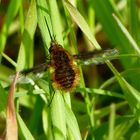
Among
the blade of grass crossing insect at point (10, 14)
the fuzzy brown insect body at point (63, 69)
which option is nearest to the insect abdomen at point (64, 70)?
the fuzzy brown insect body at point (63, 69)

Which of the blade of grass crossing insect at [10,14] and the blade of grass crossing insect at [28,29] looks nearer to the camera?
the blade of grass crossing insect at [28,29]

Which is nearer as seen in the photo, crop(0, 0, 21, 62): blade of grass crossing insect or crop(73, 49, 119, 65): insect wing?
crop(73, 49, 119, 65): insect wing

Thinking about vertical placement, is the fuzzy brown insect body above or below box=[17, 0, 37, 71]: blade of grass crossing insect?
below

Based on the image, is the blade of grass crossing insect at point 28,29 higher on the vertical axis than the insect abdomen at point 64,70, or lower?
higher

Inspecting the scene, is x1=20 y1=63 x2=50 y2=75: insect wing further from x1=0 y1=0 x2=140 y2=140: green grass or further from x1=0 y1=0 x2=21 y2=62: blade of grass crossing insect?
x1=0 y1=0 x2=21 y2=62: blade of grass crossing insect

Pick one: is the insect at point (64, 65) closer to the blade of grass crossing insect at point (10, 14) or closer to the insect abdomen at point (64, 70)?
the insect abdomen at point (64, 70)

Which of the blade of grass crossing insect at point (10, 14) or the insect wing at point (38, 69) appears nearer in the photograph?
the insect wing at point (38, 69)

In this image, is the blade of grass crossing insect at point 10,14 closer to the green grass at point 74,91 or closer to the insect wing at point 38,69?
the green grass at point 74,91

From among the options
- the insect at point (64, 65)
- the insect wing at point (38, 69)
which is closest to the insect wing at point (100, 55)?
the insect at point (64, 65)

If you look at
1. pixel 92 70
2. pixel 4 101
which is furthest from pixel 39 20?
pixel 92 70

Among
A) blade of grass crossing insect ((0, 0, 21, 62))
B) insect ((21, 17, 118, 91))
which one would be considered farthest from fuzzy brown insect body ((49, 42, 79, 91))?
blade of grass crossing insect ((0, 0, 21, 62))
